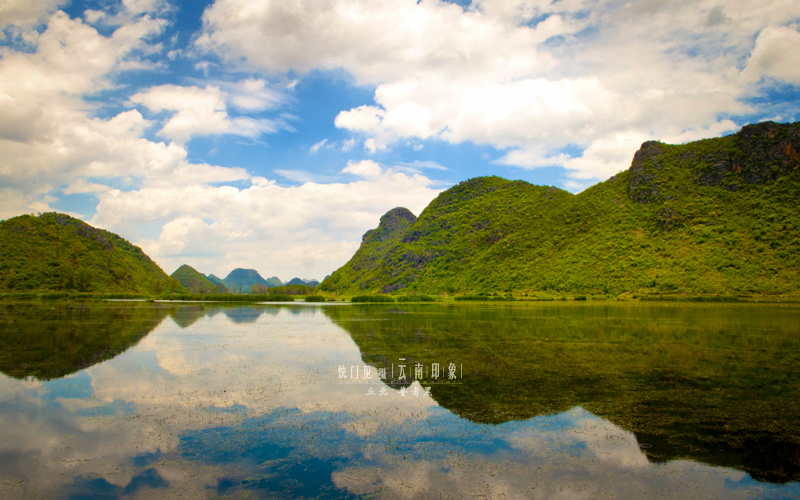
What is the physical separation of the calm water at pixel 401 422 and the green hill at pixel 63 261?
129872 millimetres

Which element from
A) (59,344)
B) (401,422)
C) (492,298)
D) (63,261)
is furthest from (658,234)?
(63,261)

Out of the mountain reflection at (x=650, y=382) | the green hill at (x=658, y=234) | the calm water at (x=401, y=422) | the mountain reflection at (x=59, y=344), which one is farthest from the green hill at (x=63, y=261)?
the mountain reflection at (x=650, y=382)

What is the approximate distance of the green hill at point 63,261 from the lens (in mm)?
124062

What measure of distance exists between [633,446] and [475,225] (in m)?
170

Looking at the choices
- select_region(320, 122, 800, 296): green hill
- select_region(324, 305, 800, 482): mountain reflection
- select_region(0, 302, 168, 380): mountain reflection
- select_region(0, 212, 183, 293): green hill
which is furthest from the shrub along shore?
select_region(0, 302, 168, 380): mountain reflection

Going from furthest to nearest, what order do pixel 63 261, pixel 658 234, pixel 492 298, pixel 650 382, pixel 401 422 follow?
1. pixel 63 261
2. pixel 658 234
3. pixel 492 298
4. pixel 650 382
5. pixel 401 422

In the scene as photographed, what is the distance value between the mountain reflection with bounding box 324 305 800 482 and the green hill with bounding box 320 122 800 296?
6923 cm

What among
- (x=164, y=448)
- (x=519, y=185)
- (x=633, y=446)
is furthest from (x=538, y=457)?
(x=519, y=185)

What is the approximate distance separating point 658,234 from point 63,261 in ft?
616

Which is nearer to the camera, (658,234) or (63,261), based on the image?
(658,234)

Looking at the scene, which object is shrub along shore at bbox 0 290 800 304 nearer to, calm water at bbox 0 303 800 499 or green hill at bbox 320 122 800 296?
green hill at bbox 320 122 800 296

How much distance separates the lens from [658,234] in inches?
4528

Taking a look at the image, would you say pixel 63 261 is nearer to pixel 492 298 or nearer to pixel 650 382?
pixel 492 298

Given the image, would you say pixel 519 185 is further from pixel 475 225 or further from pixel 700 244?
pixel 700 244
